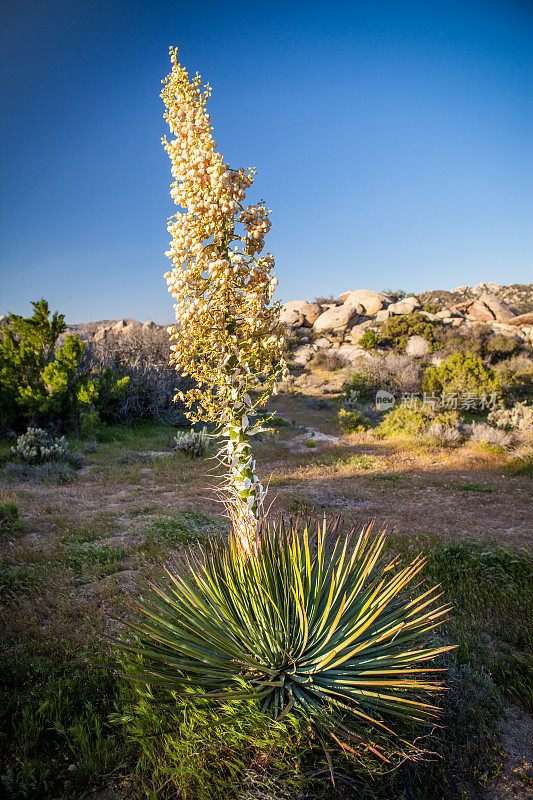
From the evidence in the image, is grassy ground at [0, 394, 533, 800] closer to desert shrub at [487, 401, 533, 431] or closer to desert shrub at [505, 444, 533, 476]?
desert shrub at [505, 444, 533, 476]

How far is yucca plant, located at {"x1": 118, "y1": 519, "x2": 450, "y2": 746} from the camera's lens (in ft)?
6.01

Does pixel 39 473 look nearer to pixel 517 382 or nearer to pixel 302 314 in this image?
pixel 517 382

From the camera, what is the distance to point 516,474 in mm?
8461

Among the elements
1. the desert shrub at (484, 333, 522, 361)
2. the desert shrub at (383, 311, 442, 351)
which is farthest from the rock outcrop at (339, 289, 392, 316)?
the desert shrub at (484, 333, 522, 361)

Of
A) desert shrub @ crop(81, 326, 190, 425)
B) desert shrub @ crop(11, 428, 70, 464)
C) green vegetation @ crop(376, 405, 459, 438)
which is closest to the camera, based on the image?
desert shrub @ crop(11, 428, 70, 464)

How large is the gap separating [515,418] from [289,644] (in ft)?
37.7

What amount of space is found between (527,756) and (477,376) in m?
15.0

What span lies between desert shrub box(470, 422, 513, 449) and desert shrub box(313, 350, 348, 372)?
51.4ft

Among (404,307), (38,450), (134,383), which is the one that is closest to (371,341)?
(404,307)

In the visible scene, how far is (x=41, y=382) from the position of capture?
430 inches

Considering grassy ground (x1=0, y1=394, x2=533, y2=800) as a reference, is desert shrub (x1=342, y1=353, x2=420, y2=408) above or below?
above

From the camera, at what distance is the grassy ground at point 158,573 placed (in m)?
1.94

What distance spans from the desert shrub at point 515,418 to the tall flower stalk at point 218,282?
10.8 m

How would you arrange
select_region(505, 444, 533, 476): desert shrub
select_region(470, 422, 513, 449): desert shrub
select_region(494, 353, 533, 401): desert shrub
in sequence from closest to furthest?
select_region(505, 444, 533, 476): desert shrub < select_region(470, 422, 513, 449): desert shrub < select_region(494, 353, 533, 401): desert shrub
